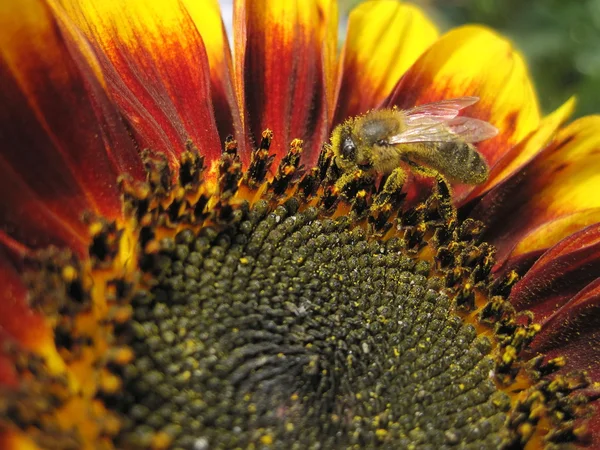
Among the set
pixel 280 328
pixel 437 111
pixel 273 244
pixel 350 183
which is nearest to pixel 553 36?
pixel 437 111

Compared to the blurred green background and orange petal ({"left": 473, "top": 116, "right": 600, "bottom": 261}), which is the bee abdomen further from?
the blurred green background

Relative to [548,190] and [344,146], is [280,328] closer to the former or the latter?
[344,146]

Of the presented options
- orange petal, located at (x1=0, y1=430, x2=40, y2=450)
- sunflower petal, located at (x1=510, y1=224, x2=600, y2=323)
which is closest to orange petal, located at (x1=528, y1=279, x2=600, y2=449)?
sunflower petal, located at (x1=510, y1=224, x2=600, y2=323)

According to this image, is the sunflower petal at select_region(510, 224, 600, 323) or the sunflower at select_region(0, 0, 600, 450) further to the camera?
the sunflower petal at select_region(510, 224, 600, 323)

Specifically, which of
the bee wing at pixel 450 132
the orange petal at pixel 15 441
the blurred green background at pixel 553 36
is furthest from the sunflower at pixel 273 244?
the blurred green background at pixel 553 36

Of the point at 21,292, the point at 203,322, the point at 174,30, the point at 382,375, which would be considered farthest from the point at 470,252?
the point at 21,292
